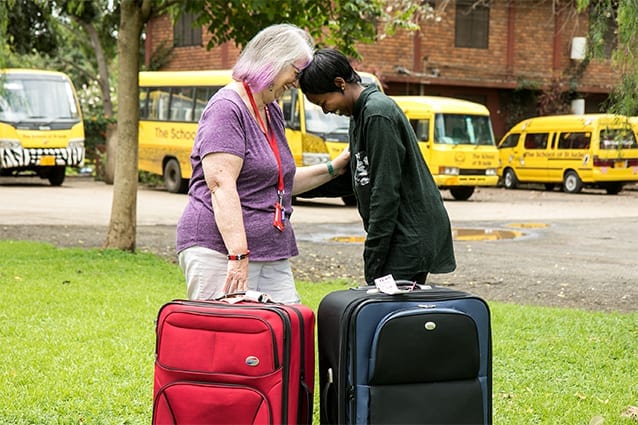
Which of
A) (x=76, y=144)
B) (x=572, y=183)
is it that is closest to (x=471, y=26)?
(x=572, y=183)

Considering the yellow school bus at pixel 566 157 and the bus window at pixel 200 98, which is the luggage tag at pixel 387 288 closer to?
the bus window at pixel 200 98

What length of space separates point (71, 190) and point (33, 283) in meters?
15.2

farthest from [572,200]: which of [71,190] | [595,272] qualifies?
[595,272]

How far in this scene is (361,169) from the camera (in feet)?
13.4

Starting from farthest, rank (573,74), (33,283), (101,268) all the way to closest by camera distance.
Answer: (573,74)
(101,268)
(33,283)

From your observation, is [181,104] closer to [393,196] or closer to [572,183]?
[572,183]

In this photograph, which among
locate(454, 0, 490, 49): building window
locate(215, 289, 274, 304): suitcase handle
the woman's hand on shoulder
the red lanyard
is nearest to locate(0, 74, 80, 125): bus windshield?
locate(454, 0, 490, 49): building window

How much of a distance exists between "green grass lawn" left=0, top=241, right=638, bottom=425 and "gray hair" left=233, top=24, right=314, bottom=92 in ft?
5.85

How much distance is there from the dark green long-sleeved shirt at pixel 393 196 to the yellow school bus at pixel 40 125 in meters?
20.5

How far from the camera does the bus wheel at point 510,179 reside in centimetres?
2950

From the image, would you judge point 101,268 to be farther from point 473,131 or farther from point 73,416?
point 473,131

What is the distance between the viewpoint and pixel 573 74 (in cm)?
3256

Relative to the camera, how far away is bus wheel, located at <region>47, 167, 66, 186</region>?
25141mm

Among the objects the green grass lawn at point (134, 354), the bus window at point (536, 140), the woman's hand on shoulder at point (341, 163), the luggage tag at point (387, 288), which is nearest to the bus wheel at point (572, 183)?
the bus window at point (536, 140)
